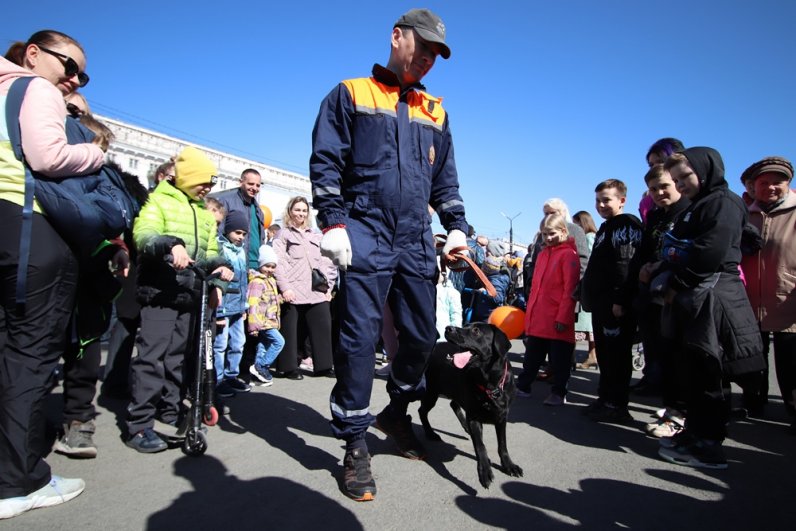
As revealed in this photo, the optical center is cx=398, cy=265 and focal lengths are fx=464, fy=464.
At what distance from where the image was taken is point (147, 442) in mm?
3020

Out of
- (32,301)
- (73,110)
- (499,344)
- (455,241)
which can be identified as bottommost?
(499,344)

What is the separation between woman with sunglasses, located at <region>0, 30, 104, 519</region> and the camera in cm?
212

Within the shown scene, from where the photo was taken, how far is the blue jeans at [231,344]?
182 inches

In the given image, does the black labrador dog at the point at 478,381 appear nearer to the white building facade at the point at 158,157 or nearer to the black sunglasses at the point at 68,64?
the black sunglasses at the point at 68,64

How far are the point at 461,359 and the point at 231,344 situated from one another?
2806 millimetres

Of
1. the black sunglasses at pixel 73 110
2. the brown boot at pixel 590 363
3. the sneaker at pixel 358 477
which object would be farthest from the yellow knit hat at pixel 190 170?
the brown boot at pixel 590 363

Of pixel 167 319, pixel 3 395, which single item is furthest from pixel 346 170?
pixel 3 395

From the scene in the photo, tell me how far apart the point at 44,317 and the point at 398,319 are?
1849mm

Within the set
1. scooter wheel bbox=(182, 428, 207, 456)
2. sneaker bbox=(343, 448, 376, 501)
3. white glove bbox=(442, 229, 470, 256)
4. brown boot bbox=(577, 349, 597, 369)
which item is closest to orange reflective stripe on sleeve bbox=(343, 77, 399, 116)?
white glove bbox=(442, 229, 470, 256)

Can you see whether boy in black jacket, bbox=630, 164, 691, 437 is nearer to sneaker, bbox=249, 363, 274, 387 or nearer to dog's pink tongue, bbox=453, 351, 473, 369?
dog's pink tongue, bbox=453, 351, 473, 369

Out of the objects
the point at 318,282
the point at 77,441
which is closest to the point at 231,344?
the point at 318,282

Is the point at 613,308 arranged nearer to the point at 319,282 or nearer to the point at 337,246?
the point at 337,246

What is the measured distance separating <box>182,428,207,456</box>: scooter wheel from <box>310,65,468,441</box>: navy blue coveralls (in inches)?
36.0

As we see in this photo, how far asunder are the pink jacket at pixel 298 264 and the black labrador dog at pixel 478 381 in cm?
259
